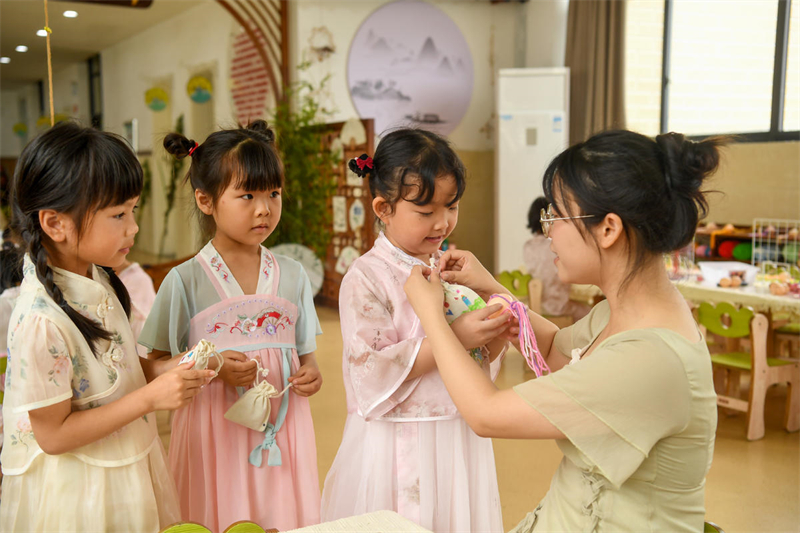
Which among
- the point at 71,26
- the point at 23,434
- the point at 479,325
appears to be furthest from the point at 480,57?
the point at 23,434

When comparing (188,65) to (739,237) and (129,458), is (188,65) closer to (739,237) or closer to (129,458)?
(739,237)

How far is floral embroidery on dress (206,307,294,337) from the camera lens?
5.24 ft

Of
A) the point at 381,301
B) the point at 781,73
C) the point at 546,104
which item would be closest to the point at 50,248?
the point at 381,301

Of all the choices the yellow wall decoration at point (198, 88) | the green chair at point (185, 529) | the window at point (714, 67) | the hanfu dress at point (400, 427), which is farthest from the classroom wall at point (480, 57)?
the green chair at point (185, 529)

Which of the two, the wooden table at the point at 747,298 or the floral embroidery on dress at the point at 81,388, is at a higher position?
the floral embroidery on dress at the point at 81,388

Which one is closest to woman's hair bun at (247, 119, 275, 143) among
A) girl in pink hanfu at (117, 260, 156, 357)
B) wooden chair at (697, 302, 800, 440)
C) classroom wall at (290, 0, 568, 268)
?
girl in pink hanfu at (117, 260, 156, 357)

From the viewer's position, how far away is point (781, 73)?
5008 millimetres

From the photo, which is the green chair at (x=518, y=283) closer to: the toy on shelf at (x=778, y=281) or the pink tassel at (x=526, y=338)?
the toy on shelf at (x=778, y=281)

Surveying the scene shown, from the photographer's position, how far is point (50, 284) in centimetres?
117

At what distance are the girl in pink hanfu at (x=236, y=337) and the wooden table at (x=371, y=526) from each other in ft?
1.91

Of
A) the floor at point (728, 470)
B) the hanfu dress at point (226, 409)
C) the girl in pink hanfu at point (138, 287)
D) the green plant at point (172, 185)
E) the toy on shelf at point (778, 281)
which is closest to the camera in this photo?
the hanfu dress at point (226, 409)

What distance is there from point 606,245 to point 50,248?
980 mm

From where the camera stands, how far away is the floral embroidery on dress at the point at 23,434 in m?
1.22

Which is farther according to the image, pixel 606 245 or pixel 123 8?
pixel 123 8
